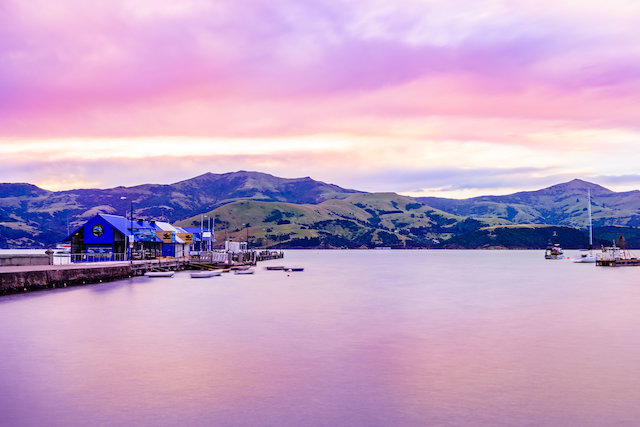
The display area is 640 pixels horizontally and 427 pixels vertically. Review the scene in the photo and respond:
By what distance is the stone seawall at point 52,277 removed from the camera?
5806 centimetres

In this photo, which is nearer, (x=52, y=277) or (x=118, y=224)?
(x=52, y=277)

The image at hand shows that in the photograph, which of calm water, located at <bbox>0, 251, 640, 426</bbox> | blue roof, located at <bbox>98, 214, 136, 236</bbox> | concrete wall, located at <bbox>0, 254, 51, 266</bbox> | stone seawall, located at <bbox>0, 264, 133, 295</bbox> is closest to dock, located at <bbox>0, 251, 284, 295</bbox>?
stone seawall, located at <bbox>0, 264, 133, 295</bbox>

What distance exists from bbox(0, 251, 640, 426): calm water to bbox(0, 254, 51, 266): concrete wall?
563 inches

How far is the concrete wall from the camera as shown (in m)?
70.5

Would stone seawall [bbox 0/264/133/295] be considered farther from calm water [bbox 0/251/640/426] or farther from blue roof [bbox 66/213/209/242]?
blue roof [bbox 66/213/209/242]

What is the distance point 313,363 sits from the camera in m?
29.7

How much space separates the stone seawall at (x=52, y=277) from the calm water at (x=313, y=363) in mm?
2427

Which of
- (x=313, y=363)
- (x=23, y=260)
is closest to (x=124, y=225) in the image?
(x=23, y=260)

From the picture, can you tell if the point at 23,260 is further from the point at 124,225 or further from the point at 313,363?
the point at 313,363

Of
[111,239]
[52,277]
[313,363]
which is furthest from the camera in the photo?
[111,239]

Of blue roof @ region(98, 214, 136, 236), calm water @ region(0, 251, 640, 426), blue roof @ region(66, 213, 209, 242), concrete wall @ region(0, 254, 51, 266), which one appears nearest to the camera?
calm water @ region(0, 251, 640, 426)

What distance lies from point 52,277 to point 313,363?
157 feet

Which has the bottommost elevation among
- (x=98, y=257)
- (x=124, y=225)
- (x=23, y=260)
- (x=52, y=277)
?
(x=52, y=277)

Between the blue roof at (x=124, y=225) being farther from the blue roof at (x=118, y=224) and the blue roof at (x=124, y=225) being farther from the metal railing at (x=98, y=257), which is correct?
the metal railing at (x=98, y=257)
